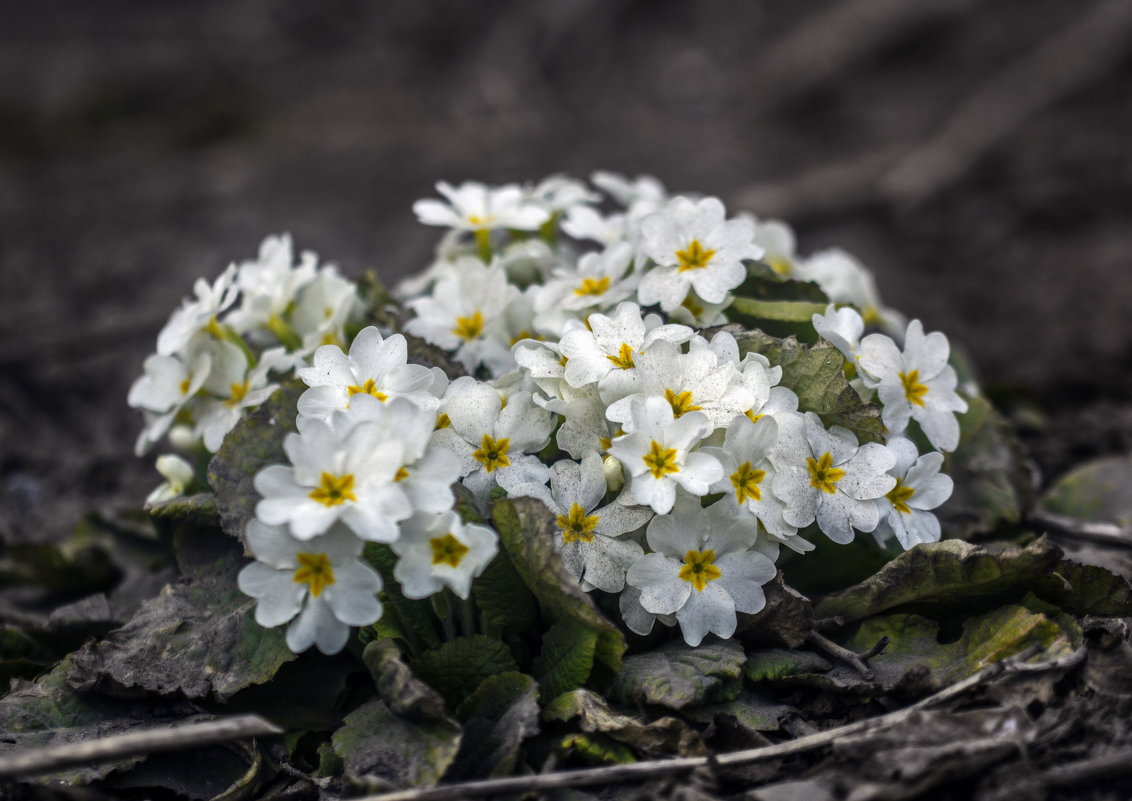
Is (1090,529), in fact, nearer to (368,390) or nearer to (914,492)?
(914,492)

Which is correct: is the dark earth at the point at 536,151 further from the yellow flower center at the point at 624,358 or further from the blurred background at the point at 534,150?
the yellow flower center at the point at 624,358

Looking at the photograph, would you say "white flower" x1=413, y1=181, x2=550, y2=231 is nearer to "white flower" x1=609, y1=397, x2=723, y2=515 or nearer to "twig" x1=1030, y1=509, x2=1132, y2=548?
"white flower" x1=609, y1=397, x2=723, y2=515

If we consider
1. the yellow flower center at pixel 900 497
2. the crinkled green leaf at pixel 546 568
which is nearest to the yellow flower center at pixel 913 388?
the yellow flower center at pixel 900 497

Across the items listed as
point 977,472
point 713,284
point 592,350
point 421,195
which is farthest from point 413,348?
point 421,195

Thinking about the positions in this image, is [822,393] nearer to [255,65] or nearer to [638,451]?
[638,451]

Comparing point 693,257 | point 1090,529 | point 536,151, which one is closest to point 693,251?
point 693,257
